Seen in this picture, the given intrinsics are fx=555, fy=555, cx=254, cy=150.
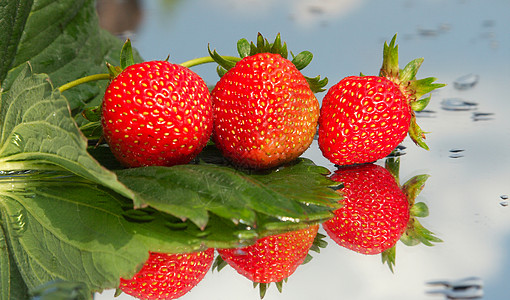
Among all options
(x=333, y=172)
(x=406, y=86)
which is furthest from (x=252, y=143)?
(x=406, y=86)

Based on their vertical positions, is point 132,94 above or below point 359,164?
above

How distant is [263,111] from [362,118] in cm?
15

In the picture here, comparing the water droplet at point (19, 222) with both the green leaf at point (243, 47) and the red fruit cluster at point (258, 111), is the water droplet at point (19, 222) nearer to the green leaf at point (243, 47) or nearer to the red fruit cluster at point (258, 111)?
the red fruit cluster at point (258, 111)

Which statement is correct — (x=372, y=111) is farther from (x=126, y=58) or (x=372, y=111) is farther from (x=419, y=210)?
(x=126, y=58)

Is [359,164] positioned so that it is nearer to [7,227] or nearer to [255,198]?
[255,198]

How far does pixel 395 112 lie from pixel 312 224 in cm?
24

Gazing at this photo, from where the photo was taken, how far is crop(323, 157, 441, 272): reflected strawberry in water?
2.19 ft

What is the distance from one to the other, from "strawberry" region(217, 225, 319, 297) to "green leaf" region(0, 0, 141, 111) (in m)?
0.49

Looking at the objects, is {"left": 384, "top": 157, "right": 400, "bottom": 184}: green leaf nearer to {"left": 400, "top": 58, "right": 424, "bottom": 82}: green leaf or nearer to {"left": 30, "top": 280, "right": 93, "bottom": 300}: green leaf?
{"left": 400, "top": 58, "right": 424, "bottom": 82}: green leaf

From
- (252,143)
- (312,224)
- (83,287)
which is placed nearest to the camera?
(83,287)

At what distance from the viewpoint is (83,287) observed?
21.5 inches

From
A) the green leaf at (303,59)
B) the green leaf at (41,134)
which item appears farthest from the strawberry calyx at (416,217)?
the green leaf at (41,134)

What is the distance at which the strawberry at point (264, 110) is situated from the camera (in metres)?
0.76

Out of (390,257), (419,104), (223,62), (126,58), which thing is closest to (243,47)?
(223,62)
